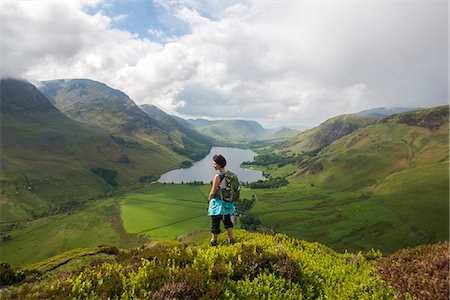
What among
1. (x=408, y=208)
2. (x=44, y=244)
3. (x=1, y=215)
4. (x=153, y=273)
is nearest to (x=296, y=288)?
(x=153, y=273)

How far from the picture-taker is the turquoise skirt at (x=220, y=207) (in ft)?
46.0

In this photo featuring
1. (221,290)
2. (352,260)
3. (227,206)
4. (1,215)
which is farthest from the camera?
(1,215)

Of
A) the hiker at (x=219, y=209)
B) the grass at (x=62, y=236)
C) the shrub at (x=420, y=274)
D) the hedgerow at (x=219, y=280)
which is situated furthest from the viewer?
the grass at (x=62, y=236)

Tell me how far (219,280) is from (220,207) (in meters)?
5.49

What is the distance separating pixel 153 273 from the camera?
875cm

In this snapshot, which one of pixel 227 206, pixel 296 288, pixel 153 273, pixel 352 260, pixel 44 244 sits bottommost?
pixel 44 244

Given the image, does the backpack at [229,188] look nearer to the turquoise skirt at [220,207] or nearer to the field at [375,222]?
the turquoise skirt at [220,207]

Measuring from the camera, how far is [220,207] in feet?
46.1

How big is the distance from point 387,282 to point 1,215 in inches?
9640

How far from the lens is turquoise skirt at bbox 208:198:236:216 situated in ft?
46.0

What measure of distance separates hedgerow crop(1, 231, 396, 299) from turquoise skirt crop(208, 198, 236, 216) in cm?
284

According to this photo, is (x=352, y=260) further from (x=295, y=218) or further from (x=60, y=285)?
(x=295, y=218)

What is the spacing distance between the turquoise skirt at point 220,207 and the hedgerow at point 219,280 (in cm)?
284

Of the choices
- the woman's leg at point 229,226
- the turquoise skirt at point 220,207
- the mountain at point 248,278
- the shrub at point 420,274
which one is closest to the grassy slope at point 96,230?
the woman's leg at point 229,226
